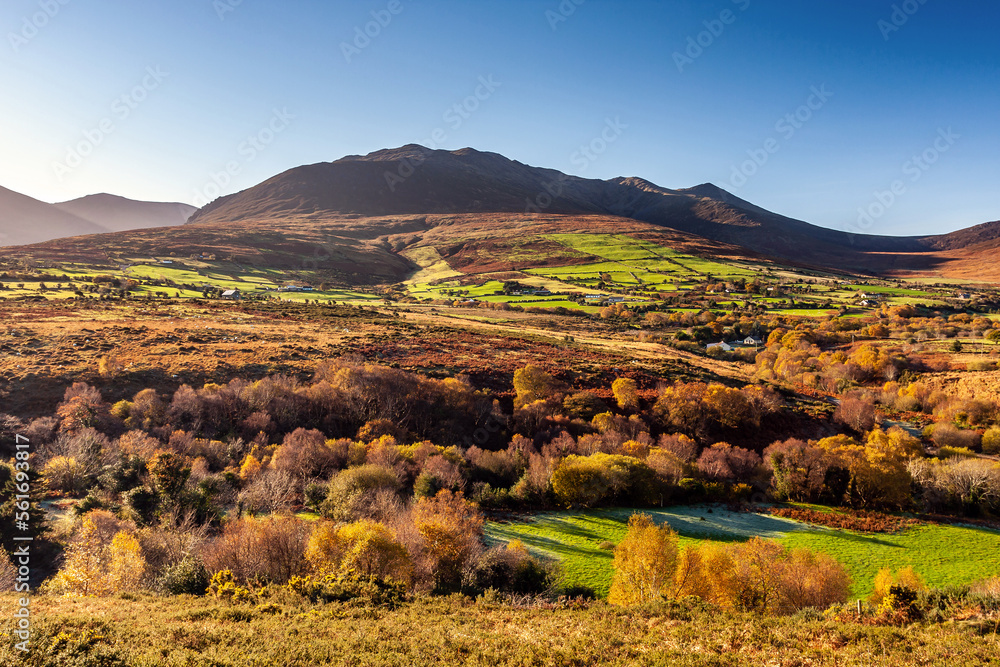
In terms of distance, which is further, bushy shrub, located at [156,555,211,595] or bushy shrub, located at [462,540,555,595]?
bushy shrub, located at [462,540,555,595]

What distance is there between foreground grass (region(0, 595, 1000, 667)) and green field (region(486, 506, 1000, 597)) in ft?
16.6

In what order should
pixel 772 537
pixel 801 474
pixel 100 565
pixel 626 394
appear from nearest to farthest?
pixel 100 565 < pixel 772 537 < pixel 801 474 < pixel 626 394

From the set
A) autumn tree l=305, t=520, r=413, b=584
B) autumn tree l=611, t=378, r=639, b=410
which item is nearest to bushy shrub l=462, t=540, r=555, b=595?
autumn tree l=305, t=520, r=413, b=584

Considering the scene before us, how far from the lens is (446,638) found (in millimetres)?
12539

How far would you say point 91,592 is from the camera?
1548 cm

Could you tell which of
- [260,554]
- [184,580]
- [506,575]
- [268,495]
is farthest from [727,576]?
[268,495]

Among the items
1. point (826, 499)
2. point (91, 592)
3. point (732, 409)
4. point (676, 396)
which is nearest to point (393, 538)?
point (91, 592)

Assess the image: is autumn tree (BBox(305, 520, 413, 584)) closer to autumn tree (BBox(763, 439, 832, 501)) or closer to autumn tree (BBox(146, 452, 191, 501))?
autumn tree (BBox(146, 452, 191, 501))

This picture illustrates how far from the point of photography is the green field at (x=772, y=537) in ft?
61.6

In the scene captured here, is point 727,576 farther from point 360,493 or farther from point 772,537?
point 360,493

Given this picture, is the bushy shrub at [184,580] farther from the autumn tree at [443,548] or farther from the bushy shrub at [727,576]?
the bushy shrub at [727,576]

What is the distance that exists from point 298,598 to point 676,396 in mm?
38494

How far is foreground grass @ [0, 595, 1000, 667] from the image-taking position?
34.9ft

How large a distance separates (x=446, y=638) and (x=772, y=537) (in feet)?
57.1
